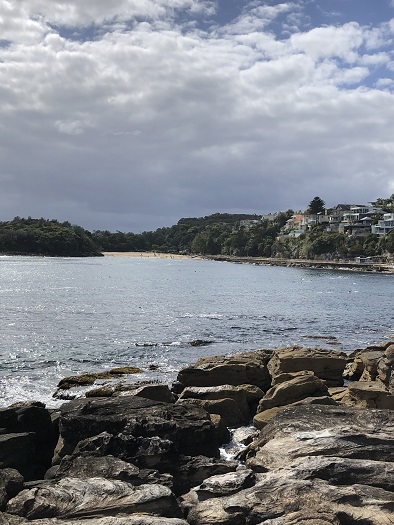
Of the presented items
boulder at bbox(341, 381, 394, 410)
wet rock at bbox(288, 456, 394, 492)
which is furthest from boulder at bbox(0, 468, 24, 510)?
boulder at bbox(341, 381, 394, 410)

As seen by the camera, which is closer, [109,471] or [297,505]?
[297,505]

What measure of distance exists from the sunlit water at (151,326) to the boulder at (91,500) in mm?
12056

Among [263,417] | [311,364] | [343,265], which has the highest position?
[343,265]

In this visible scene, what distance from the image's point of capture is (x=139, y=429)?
13188 mm

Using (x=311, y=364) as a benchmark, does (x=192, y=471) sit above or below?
below

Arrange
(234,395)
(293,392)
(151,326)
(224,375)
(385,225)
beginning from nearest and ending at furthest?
(293,392) < (234,395) < (224,375) < (151,326) < (385,225)

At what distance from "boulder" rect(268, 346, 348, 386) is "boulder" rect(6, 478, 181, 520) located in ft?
39.3

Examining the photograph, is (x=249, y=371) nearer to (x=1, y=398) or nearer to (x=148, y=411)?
(x=148, y=411)

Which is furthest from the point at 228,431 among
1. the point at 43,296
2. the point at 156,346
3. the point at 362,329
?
the point at 43,296

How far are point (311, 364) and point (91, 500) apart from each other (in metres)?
14.0

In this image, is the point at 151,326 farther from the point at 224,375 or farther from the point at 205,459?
the point at 205,459

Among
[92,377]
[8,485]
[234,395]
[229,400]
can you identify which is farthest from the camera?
[92,377]

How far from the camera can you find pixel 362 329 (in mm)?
45844

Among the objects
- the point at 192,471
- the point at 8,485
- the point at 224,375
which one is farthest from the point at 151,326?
the point at 8,485
